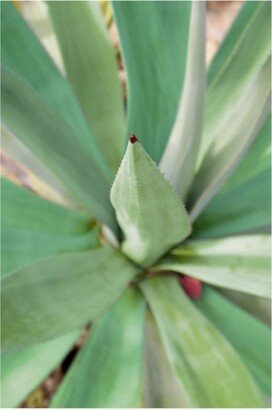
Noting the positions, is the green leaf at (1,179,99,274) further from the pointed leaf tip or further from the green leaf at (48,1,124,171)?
the pointed leaf tip

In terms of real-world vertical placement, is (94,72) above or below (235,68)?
above

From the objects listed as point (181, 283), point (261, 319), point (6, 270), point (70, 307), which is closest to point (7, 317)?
point (70, 307)

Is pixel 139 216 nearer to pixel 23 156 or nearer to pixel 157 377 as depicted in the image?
pixel 23 156

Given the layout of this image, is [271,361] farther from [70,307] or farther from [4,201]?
[4,201]

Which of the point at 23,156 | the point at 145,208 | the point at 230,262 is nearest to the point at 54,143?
the point at 23,156

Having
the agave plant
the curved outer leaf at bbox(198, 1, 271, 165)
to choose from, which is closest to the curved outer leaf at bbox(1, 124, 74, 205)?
the agave plant
